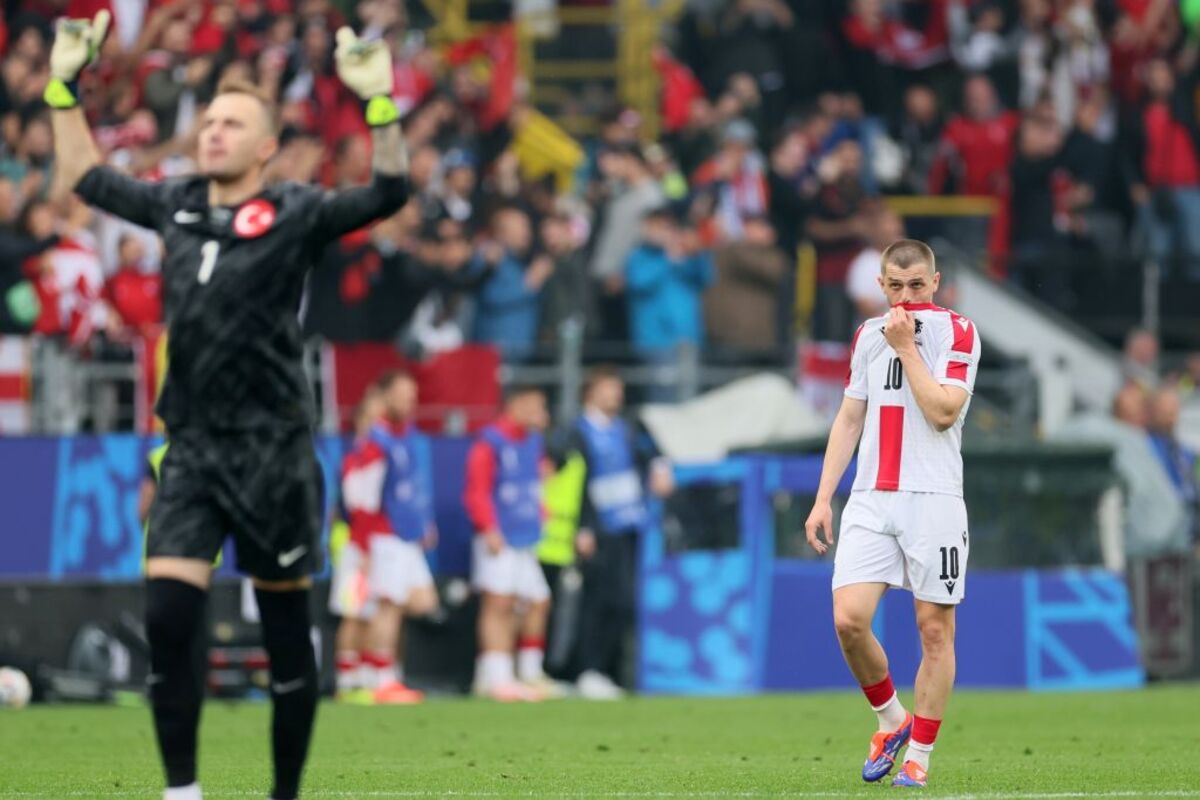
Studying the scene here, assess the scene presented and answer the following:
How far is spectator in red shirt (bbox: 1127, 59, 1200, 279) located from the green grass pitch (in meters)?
8.10

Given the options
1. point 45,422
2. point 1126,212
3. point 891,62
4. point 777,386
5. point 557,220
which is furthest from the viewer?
point 891,62

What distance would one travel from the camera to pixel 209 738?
1293 cm

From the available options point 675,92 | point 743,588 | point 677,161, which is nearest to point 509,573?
point 743,588

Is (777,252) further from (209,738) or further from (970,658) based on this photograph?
(209,738)

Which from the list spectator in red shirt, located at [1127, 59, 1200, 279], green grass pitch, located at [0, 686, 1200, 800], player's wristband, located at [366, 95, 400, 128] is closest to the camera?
player's wristband, located at [366, 95, 400, 128]

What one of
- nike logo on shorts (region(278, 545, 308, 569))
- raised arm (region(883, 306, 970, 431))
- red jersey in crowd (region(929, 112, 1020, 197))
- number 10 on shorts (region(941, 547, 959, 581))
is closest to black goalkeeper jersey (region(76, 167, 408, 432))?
nike logo on shorts (region(278, 545, 308, 569))

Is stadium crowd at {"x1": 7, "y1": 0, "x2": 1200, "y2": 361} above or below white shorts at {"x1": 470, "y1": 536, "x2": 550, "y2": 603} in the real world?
above

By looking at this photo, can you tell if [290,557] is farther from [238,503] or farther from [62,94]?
[62,94]

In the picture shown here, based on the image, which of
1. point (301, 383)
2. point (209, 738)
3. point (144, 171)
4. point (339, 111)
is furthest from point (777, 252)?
point (301, 383)

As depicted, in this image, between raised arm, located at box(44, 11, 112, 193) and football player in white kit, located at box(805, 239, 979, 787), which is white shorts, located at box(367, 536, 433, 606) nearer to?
football player in white kit, located at box(805, 239, 979, 787)

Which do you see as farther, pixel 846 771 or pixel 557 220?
pixel 557 220

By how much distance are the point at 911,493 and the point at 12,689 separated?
8050mm

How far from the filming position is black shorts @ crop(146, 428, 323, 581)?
723cm

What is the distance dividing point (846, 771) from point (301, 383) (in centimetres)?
365
